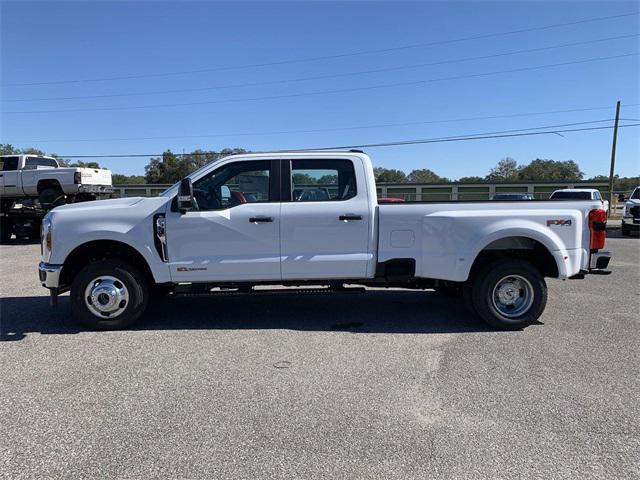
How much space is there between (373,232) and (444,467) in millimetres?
3212

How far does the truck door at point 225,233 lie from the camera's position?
5684 mm

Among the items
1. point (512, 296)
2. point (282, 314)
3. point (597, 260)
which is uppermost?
point (597, 260)

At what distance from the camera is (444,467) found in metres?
2.96

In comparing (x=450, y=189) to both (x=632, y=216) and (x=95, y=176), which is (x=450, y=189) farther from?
(x=95, y=176)

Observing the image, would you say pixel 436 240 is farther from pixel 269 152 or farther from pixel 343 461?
pixel 343 461

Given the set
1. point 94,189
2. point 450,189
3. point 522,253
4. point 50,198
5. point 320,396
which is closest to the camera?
point 320,396

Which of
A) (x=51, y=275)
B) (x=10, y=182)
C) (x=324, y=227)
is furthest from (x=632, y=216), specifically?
(x=10, y=182)

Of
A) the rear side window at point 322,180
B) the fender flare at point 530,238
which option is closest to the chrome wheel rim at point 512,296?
the fender flare at point 530,238

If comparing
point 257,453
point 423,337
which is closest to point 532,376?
point 423,337

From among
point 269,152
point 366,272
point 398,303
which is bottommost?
point 398,303

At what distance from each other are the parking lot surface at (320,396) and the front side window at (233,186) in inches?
60.0

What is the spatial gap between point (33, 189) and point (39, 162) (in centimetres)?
194

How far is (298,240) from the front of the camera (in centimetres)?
577

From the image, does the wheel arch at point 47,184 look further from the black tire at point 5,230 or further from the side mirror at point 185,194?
the side mirror at point 185,194
